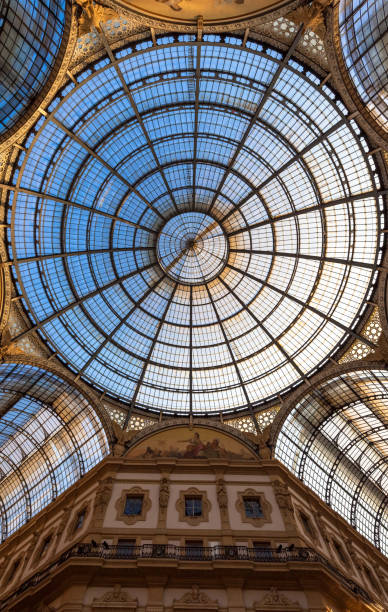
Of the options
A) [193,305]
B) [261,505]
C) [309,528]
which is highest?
[193,305]

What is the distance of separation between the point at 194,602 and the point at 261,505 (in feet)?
26.8

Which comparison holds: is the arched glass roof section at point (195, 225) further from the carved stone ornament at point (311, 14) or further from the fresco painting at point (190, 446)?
the carved stone ornament at point (311, 14)

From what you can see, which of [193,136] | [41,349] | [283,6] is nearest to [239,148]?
[193,136]

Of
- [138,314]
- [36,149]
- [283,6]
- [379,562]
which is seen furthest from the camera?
[138,314]

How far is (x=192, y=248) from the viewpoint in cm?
4025

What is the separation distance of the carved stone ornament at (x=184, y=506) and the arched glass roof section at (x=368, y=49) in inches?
989

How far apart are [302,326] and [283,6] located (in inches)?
913

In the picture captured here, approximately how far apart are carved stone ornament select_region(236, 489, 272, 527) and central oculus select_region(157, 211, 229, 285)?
18.3 metres

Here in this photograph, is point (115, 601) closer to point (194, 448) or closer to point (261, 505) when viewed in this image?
point (261, 505)

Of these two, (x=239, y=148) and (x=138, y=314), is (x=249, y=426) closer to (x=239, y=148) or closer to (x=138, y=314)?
(x=138, y=314)

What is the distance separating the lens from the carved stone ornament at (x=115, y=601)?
22.9 metres

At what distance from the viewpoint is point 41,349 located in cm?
3522

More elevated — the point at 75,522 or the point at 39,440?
the point at 39,440

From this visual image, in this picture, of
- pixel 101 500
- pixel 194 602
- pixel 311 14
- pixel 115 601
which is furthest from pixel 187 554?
pixel 311 14
